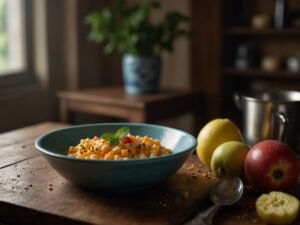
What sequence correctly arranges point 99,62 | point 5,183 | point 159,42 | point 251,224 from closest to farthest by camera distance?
1. point 251,224
2. point 5,183
3. point 159,42
4. point 99,62

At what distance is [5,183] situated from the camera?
1.08 m

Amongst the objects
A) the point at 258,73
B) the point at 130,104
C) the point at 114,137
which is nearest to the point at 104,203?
the point at 114,137

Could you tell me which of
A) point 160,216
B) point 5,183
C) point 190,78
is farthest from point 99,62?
point 160,216

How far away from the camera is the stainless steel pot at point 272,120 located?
1.38 meters

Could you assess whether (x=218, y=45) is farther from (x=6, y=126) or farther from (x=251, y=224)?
(x=251, y=224)

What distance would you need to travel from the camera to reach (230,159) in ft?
3.52

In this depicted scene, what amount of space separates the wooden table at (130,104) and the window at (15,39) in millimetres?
348

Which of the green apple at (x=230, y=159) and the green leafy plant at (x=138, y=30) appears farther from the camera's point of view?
the green leafy plant at (x=138, y=30)

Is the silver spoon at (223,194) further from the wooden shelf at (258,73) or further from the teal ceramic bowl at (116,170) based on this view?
the wooden shelf at (258,73)

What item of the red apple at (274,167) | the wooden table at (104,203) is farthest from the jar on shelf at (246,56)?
the red apple at (274,167)

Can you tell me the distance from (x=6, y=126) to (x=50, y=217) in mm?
1808

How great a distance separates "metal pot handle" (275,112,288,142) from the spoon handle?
52cm

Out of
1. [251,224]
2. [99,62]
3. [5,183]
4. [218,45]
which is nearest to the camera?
[251,224]

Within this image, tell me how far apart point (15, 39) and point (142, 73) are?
0.85 m
